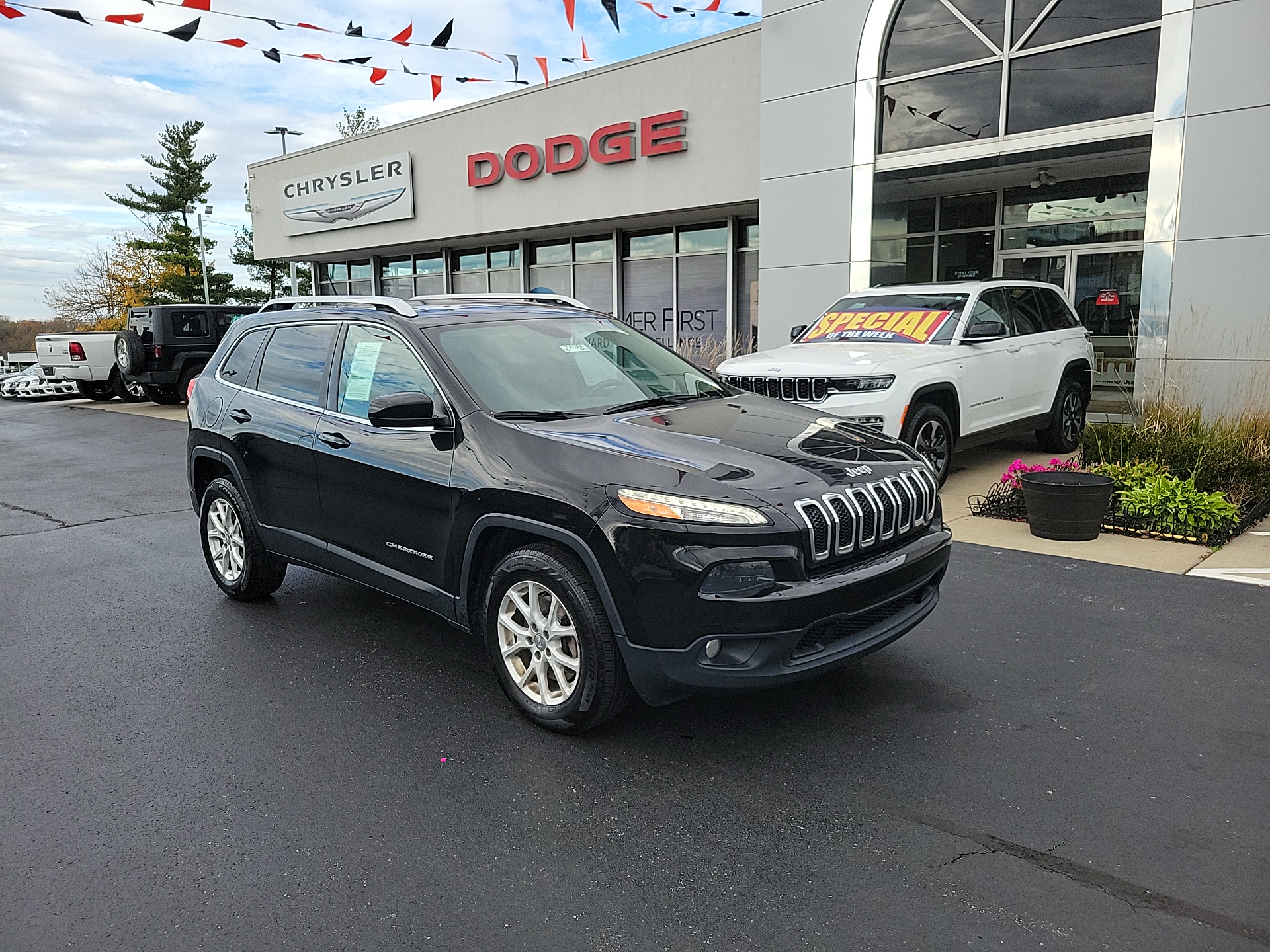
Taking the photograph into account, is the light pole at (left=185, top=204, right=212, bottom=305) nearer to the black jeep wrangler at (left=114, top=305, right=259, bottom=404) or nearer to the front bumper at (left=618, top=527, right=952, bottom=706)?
the black jeep wrangler at (left=114, top=305, right=259, bottom=404)

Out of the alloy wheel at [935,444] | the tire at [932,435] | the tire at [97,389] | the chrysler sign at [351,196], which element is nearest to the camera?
the tire at [932,435]

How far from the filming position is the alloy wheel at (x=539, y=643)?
3.66 m

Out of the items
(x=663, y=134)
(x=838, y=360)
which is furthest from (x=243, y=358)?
(x=663, y=134)

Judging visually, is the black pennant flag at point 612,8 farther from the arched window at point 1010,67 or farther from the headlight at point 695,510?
the headlight at point 695,510

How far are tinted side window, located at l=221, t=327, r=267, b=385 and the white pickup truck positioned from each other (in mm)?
17833

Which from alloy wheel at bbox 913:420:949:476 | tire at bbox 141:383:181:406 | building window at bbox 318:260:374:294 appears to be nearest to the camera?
alloy wheel at bbox 913:420:949:476

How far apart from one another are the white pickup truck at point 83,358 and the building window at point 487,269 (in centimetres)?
791

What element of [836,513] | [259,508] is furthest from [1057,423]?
[259,508]

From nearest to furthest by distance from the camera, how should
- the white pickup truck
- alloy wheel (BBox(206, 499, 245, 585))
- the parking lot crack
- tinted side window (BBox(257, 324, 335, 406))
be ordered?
the parking lot crack, tinted side window (BBox(257, 324, 335, 406)), alloy wheel (BBox(206, 499, 245, 585)), the white pickup truck

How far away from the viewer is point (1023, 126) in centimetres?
1127

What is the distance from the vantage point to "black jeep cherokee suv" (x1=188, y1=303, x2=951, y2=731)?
10.9ft

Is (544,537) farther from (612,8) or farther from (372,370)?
(612,8)

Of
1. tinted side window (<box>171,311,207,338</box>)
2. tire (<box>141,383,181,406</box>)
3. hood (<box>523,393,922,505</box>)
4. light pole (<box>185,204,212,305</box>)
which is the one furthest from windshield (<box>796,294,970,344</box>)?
light pole (<box>185,204,212,305</box>)

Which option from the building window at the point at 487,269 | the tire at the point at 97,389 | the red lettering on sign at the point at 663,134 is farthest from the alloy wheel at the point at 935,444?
the tire at the point at 97,389
